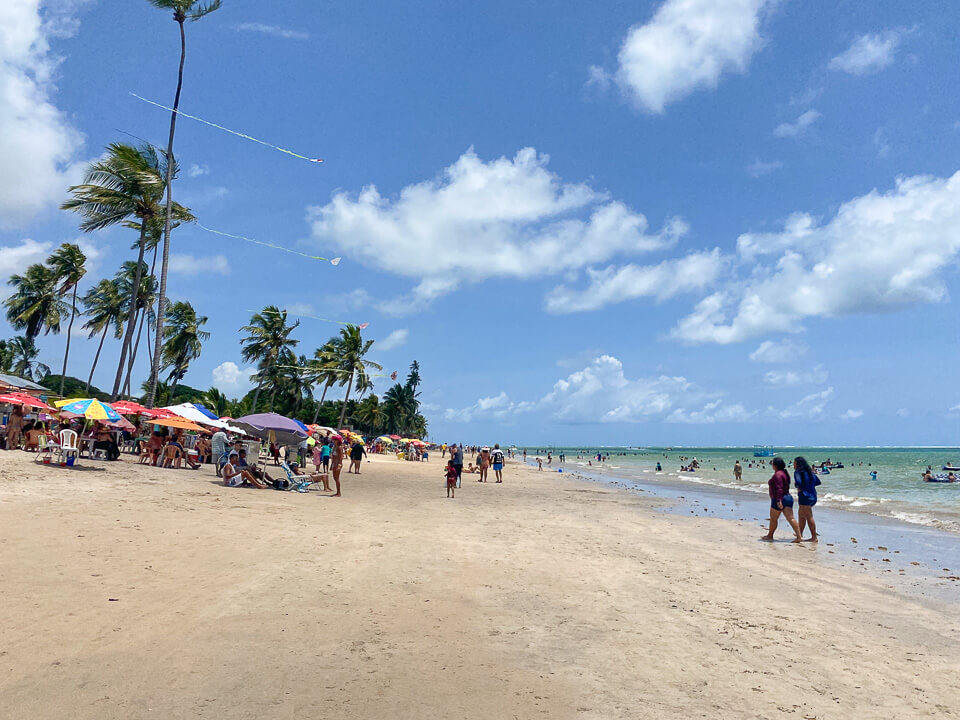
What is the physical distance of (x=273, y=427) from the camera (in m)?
20.8

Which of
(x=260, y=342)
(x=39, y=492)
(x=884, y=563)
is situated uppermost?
(x=260, y=342)

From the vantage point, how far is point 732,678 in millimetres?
4590

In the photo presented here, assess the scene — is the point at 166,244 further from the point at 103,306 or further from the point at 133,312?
the point at 103,306

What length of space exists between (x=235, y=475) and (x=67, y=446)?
4328mm

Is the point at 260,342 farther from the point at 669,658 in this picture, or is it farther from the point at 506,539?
the point at 669,658

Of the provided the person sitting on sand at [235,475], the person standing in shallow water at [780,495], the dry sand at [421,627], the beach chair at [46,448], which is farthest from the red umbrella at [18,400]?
the person standing in shallow water at [780,495]

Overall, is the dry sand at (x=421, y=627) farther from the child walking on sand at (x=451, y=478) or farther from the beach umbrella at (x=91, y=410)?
the child walking on sand at (x=451, y=478)

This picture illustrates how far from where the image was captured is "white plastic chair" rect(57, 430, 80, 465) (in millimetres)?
15555

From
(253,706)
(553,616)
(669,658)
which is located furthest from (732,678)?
(253,706)

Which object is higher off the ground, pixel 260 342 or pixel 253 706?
pixel 260 342

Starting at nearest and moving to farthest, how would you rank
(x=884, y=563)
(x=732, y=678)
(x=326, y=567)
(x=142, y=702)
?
(x=142, y=702), (x=732, y=678), (x=326, y=567), (x=884, y=563)

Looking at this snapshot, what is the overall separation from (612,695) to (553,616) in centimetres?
191

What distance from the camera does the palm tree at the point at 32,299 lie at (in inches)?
1766

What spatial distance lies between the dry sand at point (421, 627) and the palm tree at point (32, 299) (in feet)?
142
